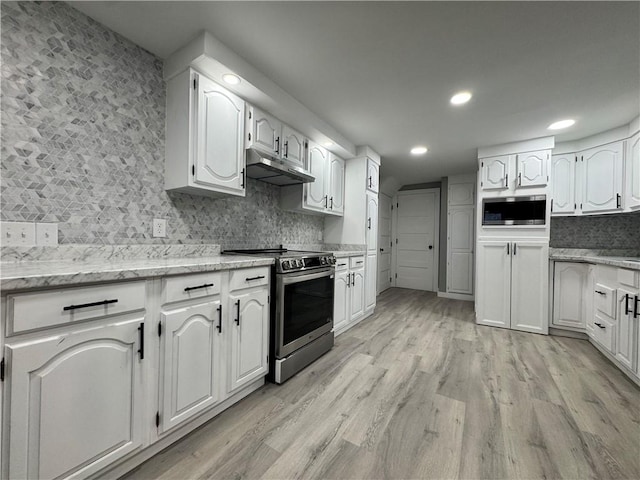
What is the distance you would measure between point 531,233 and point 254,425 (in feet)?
11.5

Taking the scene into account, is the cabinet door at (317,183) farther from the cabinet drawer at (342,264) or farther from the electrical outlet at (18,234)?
the electrical outlet at (18,234)

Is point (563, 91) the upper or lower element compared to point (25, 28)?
upper

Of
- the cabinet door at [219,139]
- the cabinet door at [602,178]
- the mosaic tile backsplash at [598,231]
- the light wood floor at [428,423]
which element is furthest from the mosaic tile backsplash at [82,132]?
the mosaic tile backsplash at [598,231]

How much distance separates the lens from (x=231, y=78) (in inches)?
71.7

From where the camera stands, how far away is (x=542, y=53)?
1703 mm

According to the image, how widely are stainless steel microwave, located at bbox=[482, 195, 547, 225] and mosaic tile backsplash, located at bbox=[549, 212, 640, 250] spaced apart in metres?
0.72

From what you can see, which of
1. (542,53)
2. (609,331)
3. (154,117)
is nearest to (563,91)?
(542,53)

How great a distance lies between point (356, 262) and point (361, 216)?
26.1 inches

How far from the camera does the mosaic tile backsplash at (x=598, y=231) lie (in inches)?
119

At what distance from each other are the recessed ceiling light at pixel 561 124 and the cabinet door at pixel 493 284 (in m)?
1.33

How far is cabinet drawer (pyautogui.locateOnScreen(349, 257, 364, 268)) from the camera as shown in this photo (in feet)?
10.2

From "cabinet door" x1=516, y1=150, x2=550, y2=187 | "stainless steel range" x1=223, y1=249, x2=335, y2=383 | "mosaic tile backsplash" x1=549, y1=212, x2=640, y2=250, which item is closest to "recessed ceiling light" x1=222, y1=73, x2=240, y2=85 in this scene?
"stainless steel range" x1=223, y1=249, x2=335, y2=383

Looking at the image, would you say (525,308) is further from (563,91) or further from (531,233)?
(563,91)

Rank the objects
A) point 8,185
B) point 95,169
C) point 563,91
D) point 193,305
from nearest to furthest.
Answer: point 8,185 < point 193,305 < point 95,169 < point 563,91
